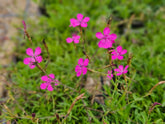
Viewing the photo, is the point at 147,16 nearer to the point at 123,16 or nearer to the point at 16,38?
the point at 123,16

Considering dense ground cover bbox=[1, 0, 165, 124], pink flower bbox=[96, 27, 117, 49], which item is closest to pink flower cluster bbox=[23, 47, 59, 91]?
dense ground cover bbox=[1, 0, 165, 124]

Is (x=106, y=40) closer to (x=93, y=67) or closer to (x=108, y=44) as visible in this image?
(x=108, y=44)

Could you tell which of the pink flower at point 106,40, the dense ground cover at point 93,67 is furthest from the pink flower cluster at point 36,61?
the pink flower at point 106,40

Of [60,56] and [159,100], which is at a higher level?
[60,56]

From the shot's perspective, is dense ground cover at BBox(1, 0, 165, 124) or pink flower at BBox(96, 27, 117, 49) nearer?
pink flower at BBox(96, 27, 117, 49)

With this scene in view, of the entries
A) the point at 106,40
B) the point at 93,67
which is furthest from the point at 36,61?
the point at 93,67

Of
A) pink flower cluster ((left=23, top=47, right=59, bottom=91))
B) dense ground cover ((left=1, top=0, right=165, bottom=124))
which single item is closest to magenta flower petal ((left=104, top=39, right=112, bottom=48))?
dense ground cover ((left=1, top=0, right=165, bottom=124))

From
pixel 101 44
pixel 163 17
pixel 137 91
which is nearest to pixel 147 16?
pixel 163 17

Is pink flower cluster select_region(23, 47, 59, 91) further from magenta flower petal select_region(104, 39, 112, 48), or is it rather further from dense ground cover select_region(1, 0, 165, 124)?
magenta flower petal select_region(104, 39, 112, 48)
